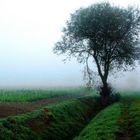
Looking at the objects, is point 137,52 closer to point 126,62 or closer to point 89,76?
point 126,62

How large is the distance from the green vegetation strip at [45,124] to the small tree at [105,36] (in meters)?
23.7

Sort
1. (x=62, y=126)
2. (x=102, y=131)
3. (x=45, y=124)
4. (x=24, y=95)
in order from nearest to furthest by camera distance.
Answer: (x=102, y=131) → (x=45, y=124) → (x=62, y=126) → (x=24, y=95)

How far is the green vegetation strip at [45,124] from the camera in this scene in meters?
25.8

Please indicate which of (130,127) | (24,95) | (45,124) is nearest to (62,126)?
(45,124)

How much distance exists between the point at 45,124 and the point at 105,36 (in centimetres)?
3419

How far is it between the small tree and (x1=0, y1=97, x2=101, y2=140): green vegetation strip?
23688mm

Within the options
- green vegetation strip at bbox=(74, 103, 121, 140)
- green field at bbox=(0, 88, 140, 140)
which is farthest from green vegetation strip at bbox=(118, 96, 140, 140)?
green vegetation strip at bbox=(74, 103, 121, 140)

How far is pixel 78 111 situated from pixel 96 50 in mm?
23677

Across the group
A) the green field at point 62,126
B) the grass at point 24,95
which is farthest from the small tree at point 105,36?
the green field at point 62,126

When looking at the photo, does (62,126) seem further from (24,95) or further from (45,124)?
(24,95)

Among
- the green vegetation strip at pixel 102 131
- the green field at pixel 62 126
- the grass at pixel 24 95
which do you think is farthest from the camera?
the grass at pixel 24 95

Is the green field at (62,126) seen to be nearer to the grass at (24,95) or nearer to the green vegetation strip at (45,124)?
the green vegetation strip at (45,124)

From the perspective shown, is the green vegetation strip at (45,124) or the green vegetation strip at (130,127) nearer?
the green vegetation strip at (45,124)

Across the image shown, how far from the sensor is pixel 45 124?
30828mm
